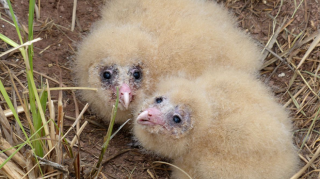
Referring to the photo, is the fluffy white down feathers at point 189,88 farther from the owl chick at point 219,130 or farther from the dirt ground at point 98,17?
the dirt ground at point 98,17

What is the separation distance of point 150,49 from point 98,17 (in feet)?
5.73

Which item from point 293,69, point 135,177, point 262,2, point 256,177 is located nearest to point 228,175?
point 256,177


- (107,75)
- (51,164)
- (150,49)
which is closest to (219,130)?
(150,49)

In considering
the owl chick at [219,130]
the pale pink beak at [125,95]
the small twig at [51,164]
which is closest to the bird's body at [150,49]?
the pale pink beak at [125,95]

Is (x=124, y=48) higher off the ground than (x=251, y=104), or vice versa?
(x=251, y=104)

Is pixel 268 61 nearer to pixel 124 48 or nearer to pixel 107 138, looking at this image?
pixel 124 48

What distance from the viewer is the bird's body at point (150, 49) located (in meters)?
3.79

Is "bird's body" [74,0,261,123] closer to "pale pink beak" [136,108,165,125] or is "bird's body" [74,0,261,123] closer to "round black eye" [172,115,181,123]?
"pale pink beak" [136,108,165,125]

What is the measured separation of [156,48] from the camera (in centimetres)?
388

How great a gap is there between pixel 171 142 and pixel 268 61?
6.29 ft

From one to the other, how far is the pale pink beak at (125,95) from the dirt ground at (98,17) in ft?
2.02

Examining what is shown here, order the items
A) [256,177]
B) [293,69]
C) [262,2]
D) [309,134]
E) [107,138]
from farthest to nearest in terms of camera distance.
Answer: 1. [262,2]
2. [293,69]
3. [309,134]
4. [256,177]
5. [107,138]

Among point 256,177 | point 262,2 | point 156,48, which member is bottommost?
point 256,177

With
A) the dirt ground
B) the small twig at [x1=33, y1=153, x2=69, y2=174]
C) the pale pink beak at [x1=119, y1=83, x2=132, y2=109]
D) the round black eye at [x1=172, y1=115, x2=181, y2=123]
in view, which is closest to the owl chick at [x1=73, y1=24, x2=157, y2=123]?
the pale pink beak at [x1=119, y1=83, x2=132, y2=109]
